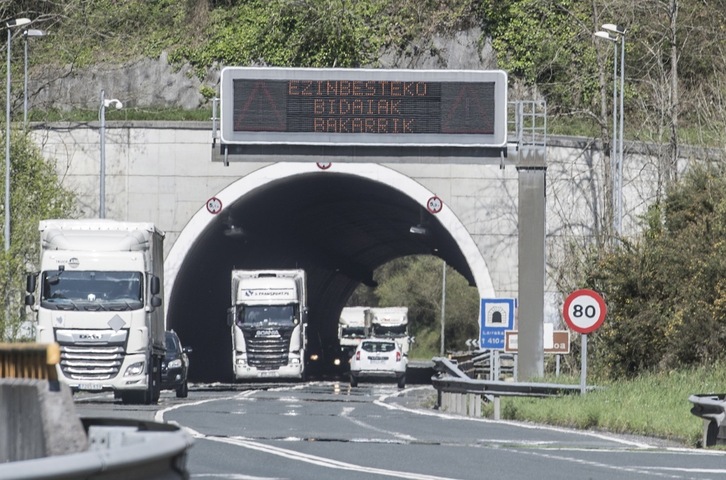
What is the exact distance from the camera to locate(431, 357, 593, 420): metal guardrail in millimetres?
26938

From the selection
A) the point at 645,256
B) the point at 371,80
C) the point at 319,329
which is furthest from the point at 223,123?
the point at 319,329

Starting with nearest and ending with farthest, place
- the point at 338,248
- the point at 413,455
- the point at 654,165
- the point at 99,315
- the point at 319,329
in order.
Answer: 1. the point at 413,455
2. the point at 99,315
3. the point at 654,165
4. the point at 338,248
5. the point at 319,329

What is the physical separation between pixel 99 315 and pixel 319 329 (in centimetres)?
3894

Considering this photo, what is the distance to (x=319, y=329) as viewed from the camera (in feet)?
224

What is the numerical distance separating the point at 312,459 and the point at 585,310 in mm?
12374

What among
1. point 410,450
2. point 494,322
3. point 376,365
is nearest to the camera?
point 410,450

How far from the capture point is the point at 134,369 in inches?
1176

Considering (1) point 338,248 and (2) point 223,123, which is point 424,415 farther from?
(1) point 338,248

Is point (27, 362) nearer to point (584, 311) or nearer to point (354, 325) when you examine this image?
point (584, 311)

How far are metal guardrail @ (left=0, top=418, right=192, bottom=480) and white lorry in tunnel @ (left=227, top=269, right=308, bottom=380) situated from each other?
4085 cm

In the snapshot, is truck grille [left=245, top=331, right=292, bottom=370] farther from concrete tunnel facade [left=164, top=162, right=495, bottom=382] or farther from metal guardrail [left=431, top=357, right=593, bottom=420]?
metal guardrail [left=431, top=357, right=593, bottom=420]

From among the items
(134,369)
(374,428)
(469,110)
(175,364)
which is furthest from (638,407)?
(175,364)

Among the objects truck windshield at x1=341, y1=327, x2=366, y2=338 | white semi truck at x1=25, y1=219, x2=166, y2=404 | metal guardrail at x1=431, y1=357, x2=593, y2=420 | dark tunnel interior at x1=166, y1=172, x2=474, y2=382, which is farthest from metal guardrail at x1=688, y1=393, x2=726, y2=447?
truck windshield at x1=341, y1=327, x2=366, y2=338

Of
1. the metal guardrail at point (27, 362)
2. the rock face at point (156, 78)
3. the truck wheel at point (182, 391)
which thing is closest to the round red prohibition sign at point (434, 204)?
the rock face at point (156, 78)
